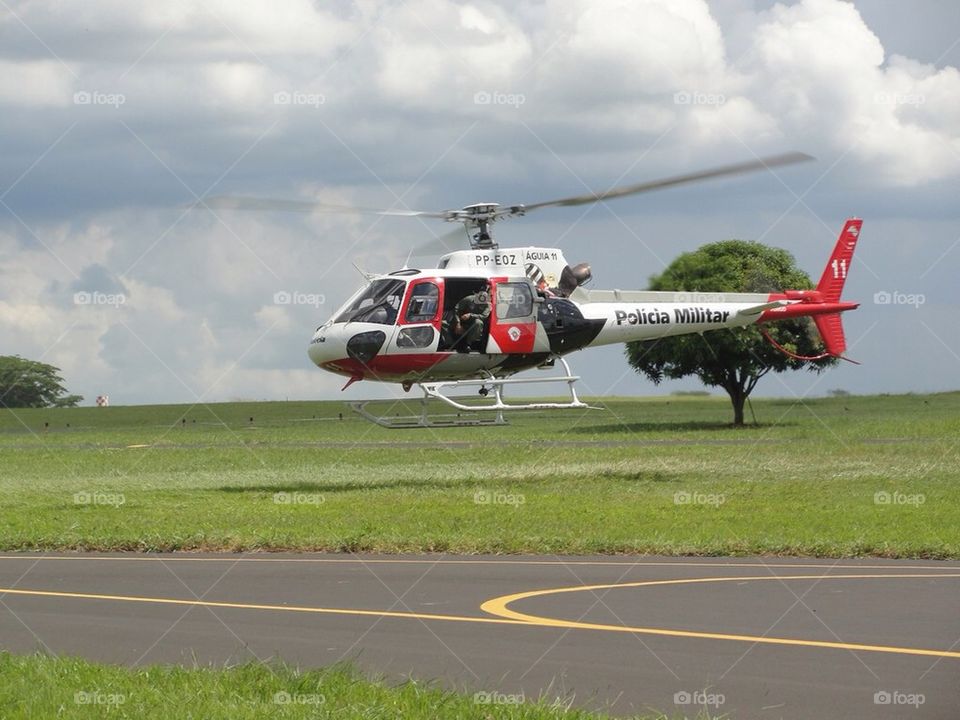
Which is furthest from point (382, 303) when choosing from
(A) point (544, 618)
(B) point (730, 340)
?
(B) point (730, 340)

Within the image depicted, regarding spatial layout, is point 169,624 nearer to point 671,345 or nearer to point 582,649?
point 582,649

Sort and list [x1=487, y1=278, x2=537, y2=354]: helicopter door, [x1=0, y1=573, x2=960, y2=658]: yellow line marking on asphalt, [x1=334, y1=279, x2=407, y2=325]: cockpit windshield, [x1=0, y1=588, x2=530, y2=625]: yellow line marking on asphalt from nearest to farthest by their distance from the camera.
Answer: [x1=0, y1=573, x2=960, y2=658]: yellow line marking on asphalt, [x1=0, y1=588, x2=530, y2=625]: yellow line marking on asphalt, [x1=334, y1=279, x2=407, y2=325]: cockpit windshield, [x1=487, y1=278, x2=537, y2=354]: helicopter door

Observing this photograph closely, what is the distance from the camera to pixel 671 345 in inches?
2598

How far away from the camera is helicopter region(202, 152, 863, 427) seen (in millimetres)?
30125

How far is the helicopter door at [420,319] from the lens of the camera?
3008 cm

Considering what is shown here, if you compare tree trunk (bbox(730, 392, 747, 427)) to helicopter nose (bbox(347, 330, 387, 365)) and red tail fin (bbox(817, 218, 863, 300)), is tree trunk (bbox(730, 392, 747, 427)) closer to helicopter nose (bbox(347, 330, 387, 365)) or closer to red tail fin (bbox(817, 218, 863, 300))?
red tail fin (bbox(817, 218, 863, 300))

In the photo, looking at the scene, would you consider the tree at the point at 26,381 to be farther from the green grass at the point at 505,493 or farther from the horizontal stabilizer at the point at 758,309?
the horizontal stabilizer at the point at 758,309

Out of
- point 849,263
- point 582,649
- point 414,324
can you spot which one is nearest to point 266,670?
point 582,649
